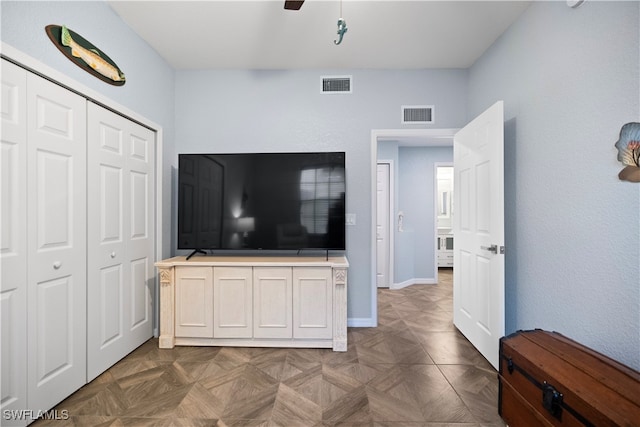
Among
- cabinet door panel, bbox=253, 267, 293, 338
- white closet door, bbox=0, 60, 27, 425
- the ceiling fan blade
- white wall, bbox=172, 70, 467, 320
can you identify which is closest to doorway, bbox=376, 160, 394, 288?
white wall, bbox=172, 70, 467, 320

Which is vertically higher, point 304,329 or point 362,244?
point 362,244

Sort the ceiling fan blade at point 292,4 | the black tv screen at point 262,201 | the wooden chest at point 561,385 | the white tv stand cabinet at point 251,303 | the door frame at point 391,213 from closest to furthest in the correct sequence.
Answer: the wooden chest at point 561,385 < the ceiling fan blade at point 292,4 < the white tv stand cabinet at point 251,303 < the black tv screen at point 262,201 < the door frame at point 391,213

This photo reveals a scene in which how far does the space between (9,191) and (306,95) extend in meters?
2.39

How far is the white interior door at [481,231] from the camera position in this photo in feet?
6.61

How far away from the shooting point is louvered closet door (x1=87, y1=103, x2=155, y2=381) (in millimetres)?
1921

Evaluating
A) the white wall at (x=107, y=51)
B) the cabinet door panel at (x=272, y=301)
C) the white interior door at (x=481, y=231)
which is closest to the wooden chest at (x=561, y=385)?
the white interior door at (x=481, y=231)

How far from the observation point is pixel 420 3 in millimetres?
1967

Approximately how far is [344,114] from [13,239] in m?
2.69

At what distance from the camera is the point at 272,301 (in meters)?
2.40

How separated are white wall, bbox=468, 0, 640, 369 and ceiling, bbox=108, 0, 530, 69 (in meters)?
0.41

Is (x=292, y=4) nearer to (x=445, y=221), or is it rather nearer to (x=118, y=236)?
(x=118, y=236)

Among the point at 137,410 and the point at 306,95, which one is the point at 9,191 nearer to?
the point at 137,410

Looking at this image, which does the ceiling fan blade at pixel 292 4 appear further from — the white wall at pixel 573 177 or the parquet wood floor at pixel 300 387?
the parquet wood floor at pixel 300 387

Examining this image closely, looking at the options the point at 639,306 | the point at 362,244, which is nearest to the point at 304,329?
the point at 362,244
